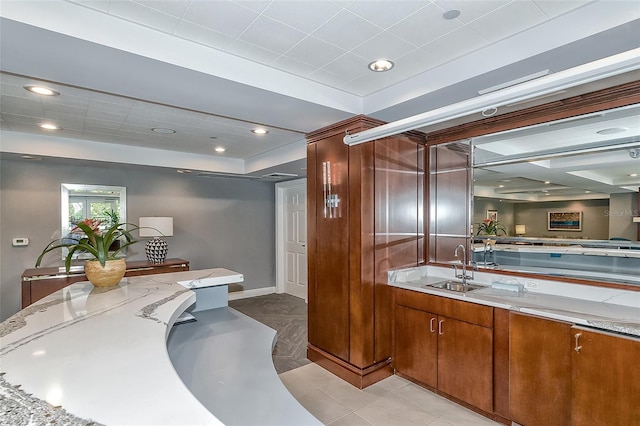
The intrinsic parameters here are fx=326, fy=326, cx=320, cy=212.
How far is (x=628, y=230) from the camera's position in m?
2.35

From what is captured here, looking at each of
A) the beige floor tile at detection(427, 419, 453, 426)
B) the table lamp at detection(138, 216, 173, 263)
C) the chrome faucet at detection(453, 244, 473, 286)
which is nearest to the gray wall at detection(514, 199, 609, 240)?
the chrome faucet at detection(453, 244, 473, 286)

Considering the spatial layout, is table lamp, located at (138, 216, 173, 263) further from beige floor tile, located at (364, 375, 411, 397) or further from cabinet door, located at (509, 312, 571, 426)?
cabinet door, located at (509, 312, 571, 426)

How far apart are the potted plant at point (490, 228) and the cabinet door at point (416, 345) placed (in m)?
1.07

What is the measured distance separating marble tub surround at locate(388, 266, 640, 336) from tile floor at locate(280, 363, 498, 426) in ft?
2.87

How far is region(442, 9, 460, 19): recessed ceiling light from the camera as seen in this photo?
1755 millimetres

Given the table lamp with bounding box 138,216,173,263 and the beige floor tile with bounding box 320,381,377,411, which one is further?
the table lamp with bounding box 138,216,173,263

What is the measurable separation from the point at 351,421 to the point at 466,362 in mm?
1002

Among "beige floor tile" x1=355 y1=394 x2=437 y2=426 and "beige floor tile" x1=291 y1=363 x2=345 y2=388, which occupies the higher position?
"beige floor tile" x1=355 y1=394 x2=437 y2=426

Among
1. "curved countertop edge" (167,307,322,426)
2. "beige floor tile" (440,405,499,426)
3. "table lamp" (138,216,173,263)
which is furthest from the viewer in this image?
"table lamp" (138,216,173,263)

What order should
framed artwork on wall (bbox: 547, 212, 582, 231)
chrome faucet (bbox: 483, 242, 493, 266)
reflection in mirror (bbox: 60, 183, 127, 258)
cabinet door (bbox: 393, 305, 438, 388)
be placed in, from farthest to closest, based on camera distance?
reflection in mirror (bbox: 60, 183, 127, 258) < chrome faucet (bbox: 483, 242, 493, 266) < cabinet door (bbox: 393, 305, 438, 388) < framed artwork on wall (bbox: 547, 212, 582, 231)

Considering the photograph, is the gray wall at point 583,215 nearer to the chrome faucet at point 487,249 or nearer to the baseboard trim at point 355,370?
the chrome faucet at point 487,249

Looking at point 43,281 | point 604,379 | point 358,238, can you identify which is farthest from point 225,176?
point 604,379

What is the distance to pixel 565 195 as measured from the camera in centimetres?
272

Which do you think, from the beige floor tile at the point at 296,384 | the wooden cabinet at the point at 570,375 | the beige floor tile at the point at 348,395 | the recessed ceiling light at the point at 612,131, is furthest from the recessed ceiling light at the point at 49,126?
the recessed ceiling light at the point at 612,131
